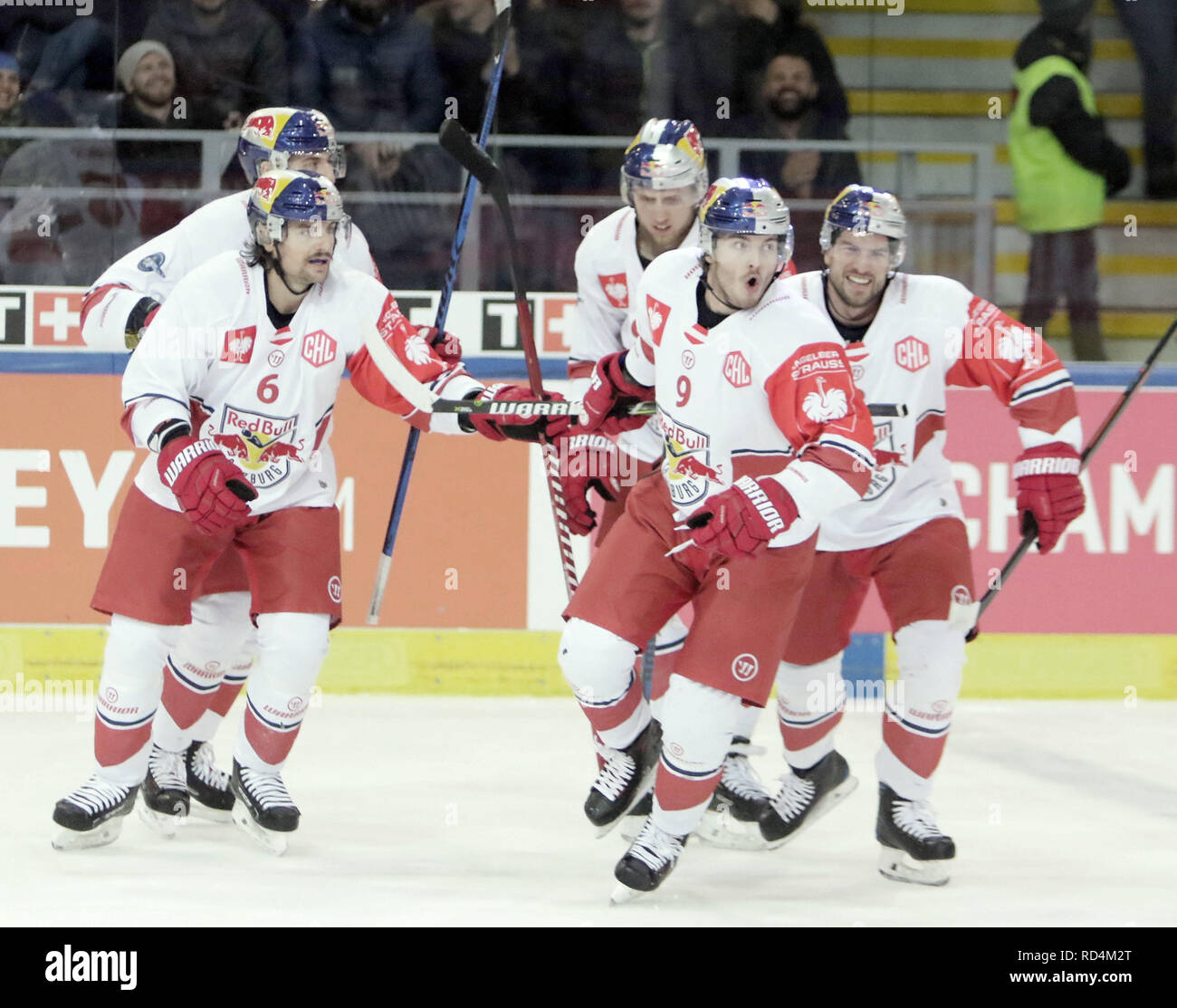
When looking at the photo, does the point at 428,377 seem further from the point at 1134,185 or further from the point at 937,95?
the point at 1134,185

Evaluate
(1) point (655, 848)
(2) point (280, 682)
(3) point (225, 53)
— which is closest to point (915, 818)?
(1) point (655, 848)

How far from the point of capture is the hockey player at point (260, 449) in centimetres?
373

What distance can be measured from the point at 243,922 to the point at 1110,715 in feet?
9.87

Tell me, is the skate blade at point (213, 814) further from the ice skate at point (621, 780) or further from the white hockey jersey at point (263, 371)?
the ice skate at point (621, 780)

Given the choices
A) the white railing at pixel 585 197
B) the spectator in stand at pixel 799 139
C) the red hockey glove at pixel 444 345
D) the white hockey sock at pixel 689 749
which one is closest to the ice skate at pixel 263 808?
the white hockey sock at pixel 689 749

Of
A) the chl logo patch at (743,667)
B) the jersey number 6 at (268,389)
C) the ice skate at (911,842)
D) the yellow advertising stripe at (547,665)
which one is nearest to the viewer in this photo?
the chl logo patch at (743,667)

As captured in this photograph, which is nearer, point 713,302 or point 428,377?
point 713,302

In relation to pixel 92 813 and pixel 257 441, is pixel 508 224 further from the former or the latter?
pixel 92 813

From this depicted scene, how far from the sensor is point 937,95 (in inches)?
225

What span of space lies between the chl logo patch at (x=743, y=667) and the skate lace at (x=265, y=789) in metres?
0.99

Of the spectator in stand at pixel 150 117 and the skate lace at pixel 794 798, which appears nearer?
the skate lace at pixel 794 798

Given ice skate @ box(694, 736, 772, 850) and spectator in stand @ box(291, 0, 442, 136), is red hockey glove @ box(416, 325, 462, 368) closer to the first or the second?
ice skate @ box(694, 736, 772, 850)
